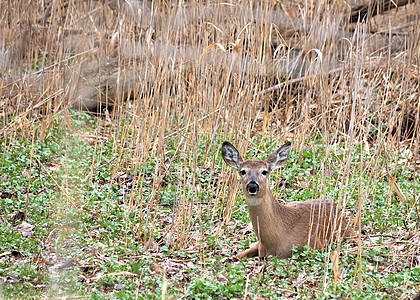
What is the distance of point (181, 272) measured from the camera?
4.72 meters

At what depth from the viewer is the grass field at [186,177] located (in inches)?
174

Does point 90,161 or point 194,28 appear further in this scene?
point 90,161

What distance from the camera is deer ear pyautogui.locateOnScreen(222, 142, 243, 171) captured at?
5.35 m

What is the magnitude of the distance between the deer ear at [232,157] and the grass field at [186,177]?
0.19m

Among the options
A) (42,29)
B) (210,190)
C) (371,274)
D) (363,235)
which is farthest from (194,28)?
(371,274)

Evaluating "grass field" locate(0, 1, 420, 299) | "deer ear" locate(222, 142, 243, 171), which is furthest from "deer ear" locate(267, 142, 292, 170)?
"grass field" locate(0, 1, 420, 299)

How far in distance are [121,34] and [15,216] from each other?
6.63 ft

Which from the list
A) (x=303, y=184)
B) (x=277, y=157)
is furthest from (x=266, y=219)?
(x=303, y=184)

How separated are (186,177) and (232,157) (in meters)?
1.19

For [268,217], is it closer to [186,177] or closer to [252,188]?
[252,188]

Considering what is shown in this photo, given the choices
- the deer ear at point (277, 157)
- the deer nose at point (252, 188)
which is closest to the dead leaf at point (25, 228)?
the deer nose at point (252, 188)

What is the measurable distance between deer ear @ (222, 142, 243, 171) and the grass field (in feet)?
0.63

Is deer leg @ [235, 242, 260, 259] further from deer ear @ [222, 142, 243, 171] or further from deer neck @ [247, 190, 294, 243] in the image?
deer ear @ [222, 142, 243, 171]

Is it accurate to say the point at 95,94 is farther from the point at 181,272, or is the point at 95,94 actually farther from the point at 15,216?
the point at 181,272
